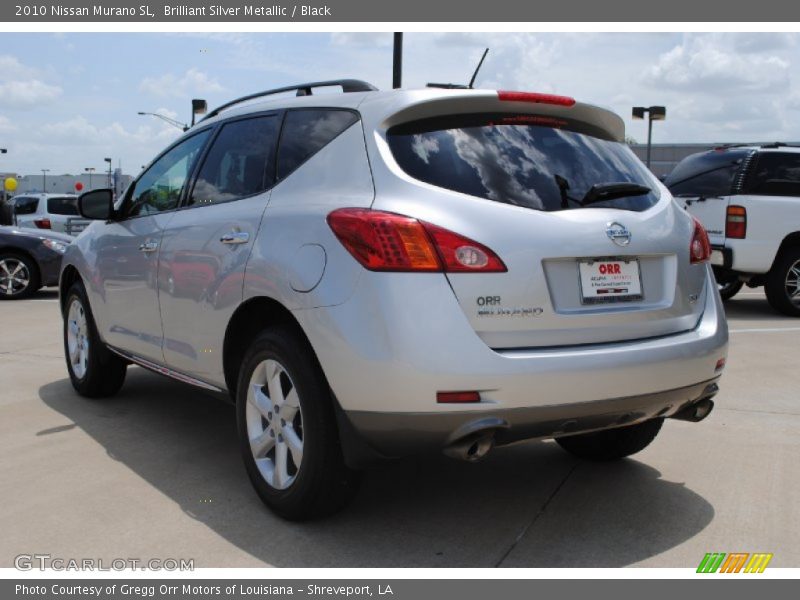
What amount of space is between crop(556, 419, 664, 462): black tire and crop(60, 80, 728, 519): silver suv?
19mm

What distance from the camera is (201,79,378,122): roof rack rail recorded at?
13.2ft

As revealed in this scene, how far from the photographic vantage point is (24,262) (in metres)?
12.7

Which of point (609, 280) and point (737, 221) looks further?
point (737, 221)

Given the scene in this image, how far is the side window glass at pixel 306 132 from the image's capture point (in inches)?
151

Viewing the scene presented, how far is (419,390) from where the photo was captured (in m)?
3.13

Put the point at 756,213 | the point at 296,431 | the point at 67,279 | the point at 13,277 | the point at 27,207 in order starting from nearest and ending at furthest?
the point at 296,431 → the point at 67,279 → the point at 756,213 → the point at 13,277 → the point at 27,207

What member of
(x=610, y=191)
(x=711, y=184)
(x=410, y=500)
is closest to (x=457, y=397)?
(x=410, y=500)

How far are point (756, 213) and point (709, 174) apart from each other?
0.77m

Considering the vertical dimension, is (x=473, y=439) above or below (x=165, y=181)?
below

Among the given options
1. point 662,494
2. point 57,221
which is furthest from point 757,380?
point 57,221

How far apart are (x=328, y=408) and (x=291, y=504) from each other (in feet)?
1.57

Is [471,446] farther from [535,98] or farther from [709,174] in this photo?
[709,174]

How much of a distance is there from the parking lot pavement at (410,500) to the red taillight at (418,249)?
31.4 inches

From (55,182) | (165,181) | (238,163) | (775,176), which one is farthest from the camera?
(55,182)
